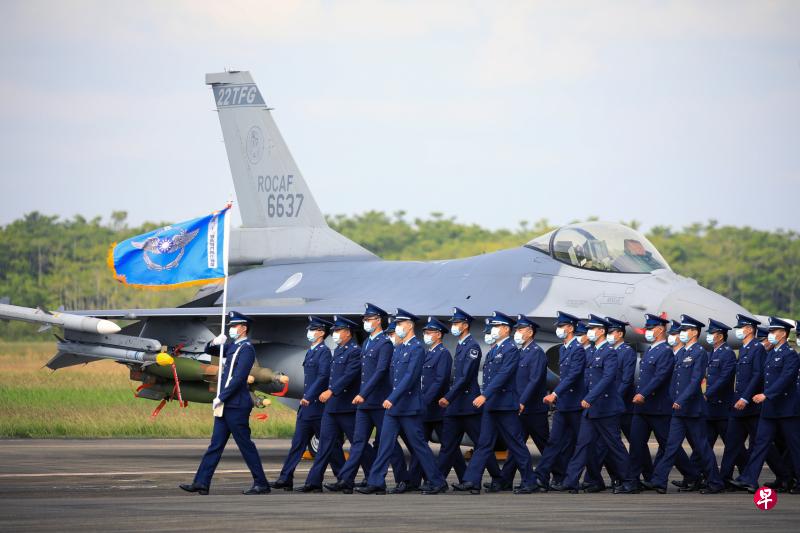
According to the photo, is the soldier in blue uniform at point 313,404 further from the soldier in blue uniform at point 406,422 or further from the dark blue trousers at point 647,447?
the dark blue trousers at point 647,447

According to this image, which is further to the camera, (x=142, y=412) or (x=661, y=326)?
(x=142, y=412)

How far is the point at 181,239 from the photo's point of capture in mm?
15047

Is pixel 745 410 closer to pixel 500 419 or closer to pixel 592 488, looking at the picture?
pixel 592 488

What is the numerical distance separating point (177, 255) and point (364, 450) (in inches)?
139

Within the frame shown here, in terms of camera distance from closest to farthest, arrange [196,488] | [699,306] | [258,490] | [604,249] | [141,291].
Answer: [196,488] → [258,490] → [699,306] → [604,249] → [141,291]

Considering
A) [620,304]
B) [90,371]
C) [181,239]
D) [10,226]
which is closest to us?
[181,239]

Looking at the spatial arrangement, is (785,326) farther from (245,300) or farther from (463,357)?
(245,300)

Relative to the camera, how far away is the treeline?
55219 millimetres

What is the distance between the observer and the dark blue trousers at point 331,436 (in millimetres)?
12920

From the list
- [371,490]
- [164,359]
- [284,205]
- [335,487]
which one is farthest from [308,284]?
[371,490]

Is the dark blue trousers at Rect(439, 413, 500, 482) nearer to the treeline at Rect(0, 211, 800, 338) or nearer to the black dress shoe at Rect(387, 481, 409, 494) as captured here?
the black dress shoe at Rect(387, 481, 409, 494)

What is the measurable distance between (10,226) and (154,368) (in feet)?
164

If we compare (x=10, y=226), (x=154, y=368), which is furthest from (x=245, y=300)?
(x=10, y=226)

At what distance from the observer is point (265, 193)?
71.8 feet
